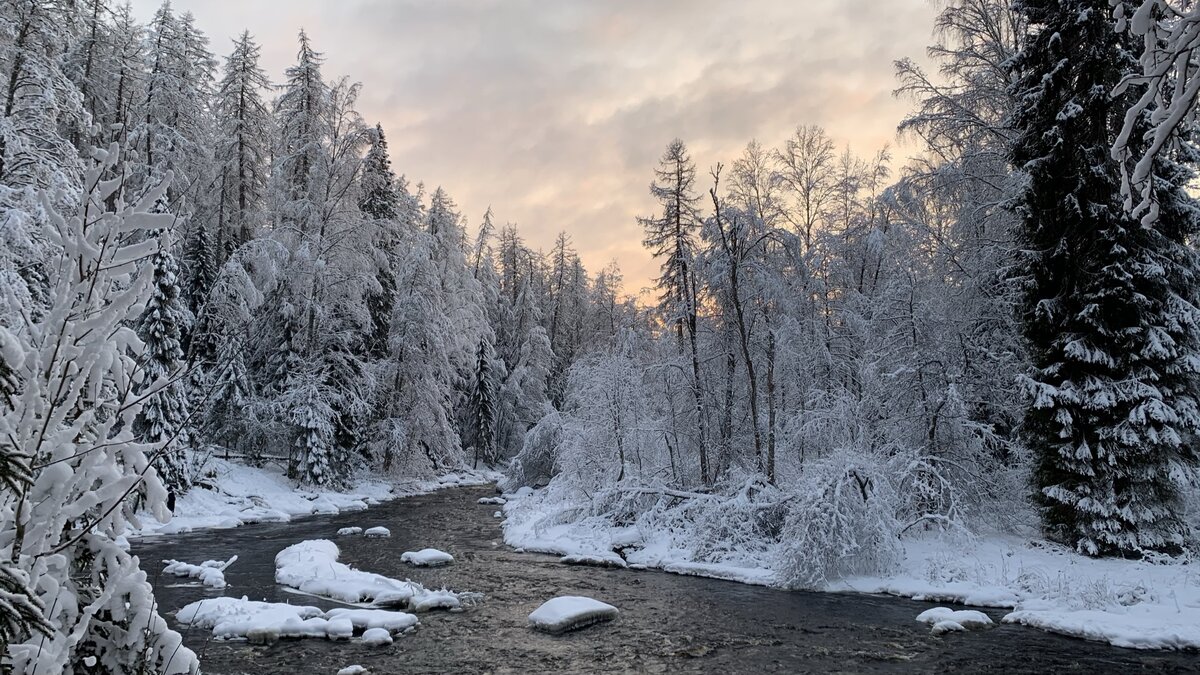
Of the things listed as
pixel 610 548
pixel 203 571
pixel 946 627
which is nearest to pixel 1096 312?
pixel 946 627

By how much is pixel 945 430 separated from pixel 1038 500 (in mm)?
2400

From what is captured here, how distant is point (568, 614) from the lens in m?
10.3

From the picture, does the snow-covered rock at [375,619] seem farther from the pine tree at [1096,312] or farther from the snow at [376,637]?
the pine tree at [1096,312]

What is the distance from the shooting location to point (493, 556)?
1595cm

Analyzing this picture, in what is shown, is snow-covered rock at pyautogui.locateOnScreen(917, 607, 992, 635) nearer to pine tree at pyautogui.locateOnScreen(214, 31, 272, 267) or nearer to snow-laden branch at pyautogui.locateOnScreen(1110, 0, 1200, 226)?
snow-laden branch at pyautogui.locateOnScreen(1110, 0, 1200, 226)

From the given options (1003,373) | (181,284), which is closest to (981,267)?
(1003,373)

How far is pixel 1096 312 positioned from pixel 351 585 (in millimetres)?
14559

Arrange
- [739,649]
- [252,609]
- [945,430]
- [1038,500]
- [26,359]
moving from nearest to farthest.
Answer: [26,359], [739,649], [252,609], [1038,500], [945,430]

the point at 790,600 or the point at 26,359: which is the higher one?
the point at 26,359

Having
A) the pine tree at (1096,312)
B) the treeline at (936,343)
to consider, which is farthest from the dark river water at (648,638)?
the pine tree at (1096,312)

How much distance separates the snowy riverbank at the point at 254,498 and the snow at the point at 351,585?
5446 mm

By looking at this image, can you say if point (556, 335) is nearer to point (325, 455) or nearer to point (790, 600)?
point (325, 455)

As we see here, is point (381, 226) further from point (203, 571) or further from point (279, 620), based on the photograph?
point (279, 620)

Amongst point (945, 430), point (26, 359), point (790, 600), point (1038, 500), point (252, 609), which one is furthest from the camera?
point (945, 430)
